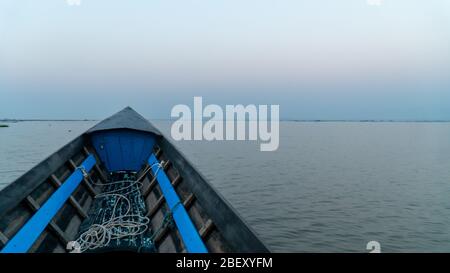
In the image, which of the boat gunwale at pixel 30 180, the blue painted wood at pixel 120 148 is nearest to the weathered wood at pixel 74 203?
the boat gunwale at pixel 30 180

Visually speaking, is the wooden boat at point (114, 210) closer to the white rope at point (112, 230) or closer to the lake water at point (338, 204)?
the white rope at point (112, 230)

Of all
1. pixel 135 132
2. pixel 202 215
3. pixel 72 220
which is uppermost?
pixel 135 132

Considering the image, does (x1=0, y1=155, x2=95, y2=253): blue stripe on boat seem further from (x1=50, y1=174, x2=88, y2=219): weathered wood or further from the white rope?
the white rope

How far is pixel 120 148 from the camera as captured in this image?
844 centimetres

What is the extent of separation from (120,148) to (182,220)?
15.7 feet

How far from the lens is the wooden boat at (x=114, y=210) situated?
11.9ft

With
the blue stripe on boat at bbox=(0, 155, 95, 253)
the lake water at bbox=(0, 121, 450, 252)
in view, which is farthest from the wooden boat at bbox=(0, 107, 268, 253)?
the lake water at bbox=(0, 121, 450, 252)

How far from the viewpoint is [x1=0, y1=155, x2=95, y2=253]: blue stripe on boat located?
3.39 meters

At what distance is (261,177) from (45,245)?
2076cm

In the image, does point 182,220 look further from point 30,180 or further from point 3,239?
point 30,180

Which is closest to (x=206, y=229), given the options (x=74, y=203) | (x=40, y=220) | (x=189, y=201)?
(x=189, y=201)

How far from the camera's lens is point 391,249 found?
1158 centimetres
